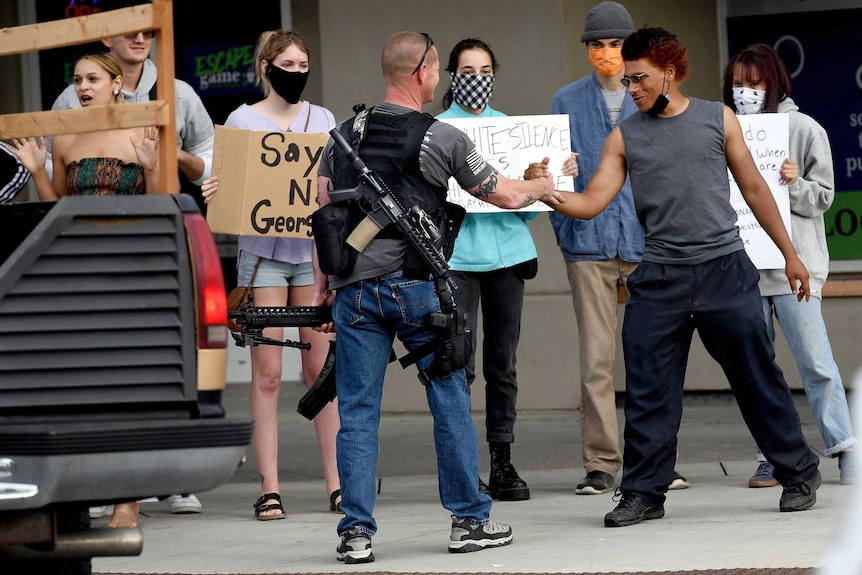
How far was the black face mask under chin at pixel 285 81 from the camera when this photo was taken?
270 inches

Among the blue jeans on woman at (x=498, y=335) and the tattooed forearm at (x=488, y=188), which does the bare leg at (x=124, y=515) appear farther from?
the tattooed forearm at (x=488, y=188)

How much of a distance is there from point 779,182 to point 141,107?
356cm

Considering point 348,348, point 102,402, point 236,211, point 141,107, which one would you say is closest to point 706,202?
point 348,348

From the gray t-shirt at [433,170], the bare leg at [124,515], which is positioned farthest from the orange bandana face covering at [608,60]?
the bare leg at [124,515]

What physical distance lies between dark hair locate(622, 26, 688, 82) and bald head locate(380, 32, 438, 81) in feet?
3.25

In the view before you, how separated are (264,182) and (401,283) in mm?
1299

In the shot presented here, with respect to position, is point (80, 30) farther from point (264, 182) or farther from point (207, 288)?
point (264, 182)

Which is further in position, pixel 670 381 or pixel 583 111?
pixel 583 111

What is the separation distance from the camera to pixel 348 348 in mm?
5844

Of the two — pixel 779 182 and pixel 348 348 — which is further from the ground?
pixel 779 182

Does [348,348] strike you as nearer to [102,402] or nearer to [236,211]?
[236,211]

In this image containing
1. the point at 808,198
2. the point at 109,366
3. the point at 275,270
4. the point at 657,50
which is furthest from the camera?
the point at 808,198

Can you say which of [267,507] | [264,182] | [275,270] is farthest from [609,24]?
[267,507]

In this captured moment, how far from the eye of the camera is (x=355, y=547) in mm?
5785
